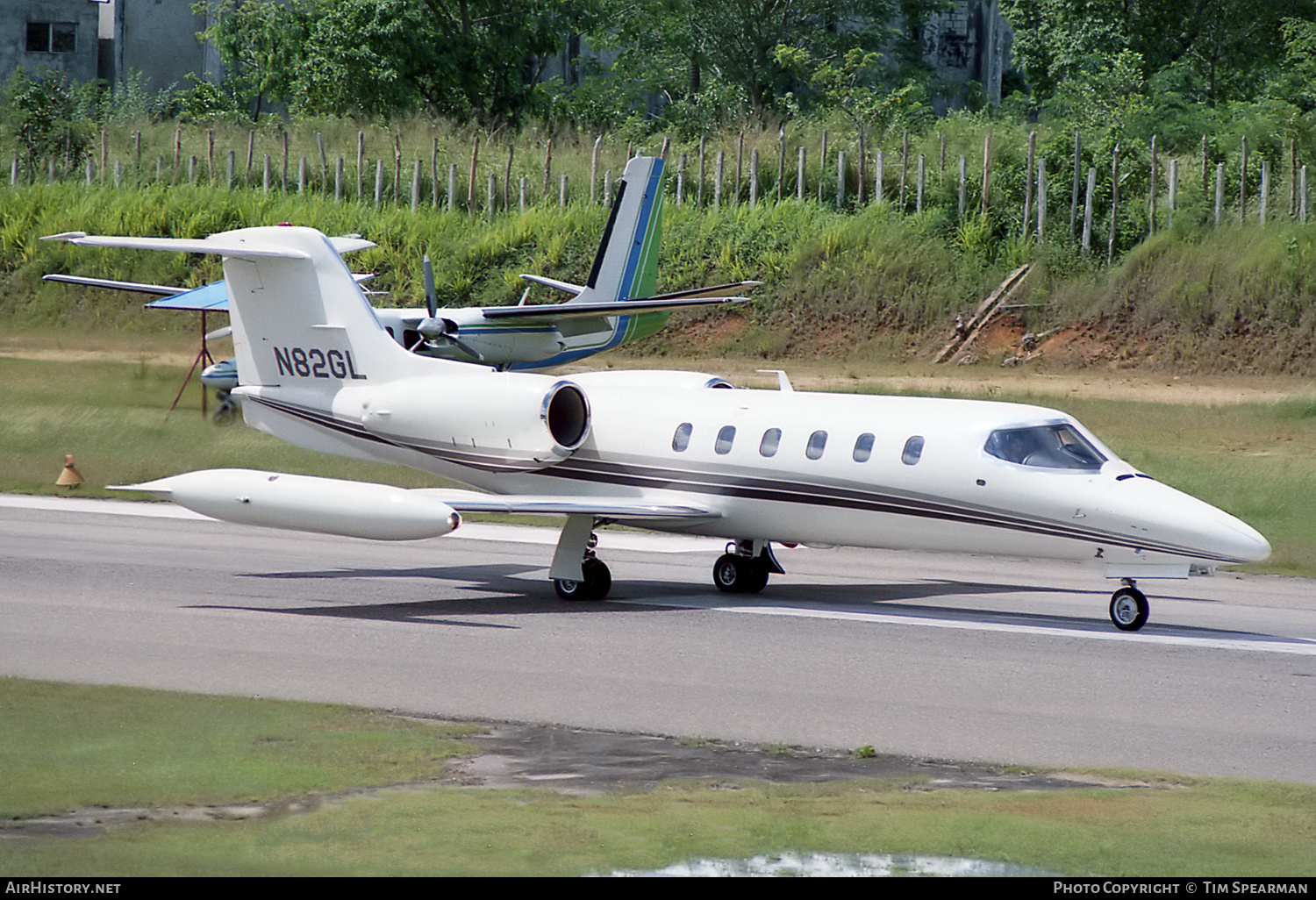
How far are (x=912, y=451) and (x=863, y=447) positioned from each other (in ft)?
1.85

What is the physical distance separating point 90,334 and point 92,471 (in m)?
16.1

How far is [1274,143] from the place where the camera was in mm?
43562

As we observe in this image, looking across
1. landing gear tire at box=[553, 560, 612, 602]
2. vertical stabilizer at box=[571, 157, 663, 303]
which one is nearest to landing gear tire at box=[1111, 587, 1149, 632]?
landing gear tire at box=[553, 560, 612, 602]

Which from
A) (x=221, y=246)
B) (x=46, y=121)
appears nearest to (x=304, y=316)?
(x=221, y=246)

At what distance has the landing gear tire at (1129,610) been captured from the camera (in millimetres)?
16406

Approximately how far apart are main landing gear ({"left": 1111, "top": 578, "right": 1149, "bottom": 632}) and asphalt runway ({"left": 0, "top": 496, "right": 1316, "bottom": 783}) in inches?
7.4

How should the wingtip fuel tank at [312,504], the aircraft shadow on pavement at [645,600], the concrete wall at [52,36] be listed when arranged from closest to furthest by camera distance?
the wingtip fuel tank at [312,504]
the aircraft shadow on pavement at [645,600]
the concrete wall at [52,36]

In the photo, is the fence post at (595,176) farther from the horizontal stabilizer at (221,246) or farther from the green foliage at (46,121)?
the horizontal stabilizer at (221,246)

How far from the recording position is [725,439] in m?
18.4

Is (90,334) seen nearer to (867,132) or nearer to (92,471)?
(92,471)

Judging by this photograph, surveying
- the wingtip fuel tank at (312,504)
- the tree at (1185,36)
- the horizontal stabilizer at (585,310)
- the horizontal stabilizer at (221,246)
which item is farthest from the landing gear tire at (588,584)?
the tree at (1185,36)

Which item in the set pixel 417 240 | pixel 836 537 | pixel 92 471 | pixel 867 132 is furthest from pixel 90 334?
pixel 836 537

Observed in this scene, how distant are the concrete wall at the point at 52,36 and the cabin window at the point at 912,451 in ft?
175

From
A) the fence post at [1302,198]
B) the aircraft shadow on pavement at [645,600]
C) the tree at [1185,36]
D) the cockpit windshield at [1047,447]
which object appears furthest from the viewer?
the tree at [1185,36]
